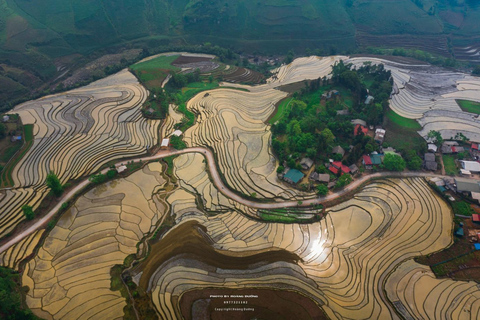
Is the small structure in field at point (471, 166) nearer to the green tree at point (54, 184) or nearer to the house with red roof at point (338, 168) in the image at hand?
the house with red roof at point (338, 168)

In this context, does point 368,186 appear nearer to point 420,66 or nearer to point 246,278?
point 246,278

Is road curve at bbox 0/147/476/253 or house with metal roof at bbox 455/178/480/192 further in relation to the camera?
house with metal roof at bbox 455/178/480/192

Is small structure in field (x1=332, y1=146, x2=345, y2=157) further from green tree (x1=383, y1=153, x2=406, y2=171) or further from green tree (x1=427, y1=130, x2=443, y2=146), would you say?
green tree (x1=427, y1=130, x2=443, y2=146)

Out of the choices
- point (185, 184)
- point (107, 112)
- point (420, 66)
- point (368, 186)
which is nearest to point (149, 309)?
point (185, 184)

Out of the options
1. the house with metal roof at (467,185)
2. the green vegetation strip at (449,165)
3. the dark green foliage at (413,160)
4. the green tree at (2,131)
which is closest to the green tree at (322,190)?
the dark green foliage at (413,160)

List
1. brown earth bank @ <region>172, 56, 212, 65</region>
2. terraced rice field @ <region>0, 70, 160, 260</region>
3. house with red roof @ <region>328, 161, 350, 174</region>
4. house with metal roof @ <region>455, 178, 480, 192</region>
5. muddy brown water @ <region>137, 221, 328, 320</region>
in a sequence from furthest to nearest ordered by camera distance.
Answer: brown earth bank @ <region>172, 56, 212, 65</region>
house with red roof @ <region>328, 161, 350, 174</region>
terraced rice field @ <region>0, 70, 160, 260</region>
house with metal roof @ <region>455, 178, 480, 192</region>
muddy brown water @ <region>137, 221, 328, 320</region>

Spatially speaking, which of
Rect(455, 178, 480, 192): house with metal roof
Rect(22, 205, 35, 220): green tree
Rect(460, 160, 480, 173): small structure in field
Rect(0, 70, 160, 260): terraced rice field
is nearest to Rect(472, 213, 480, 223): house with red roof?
Rect(455, 178, 480, 192): house with metal roof

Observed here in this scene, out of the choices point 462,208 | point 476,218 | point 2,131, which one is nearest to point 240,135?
point 462,208
